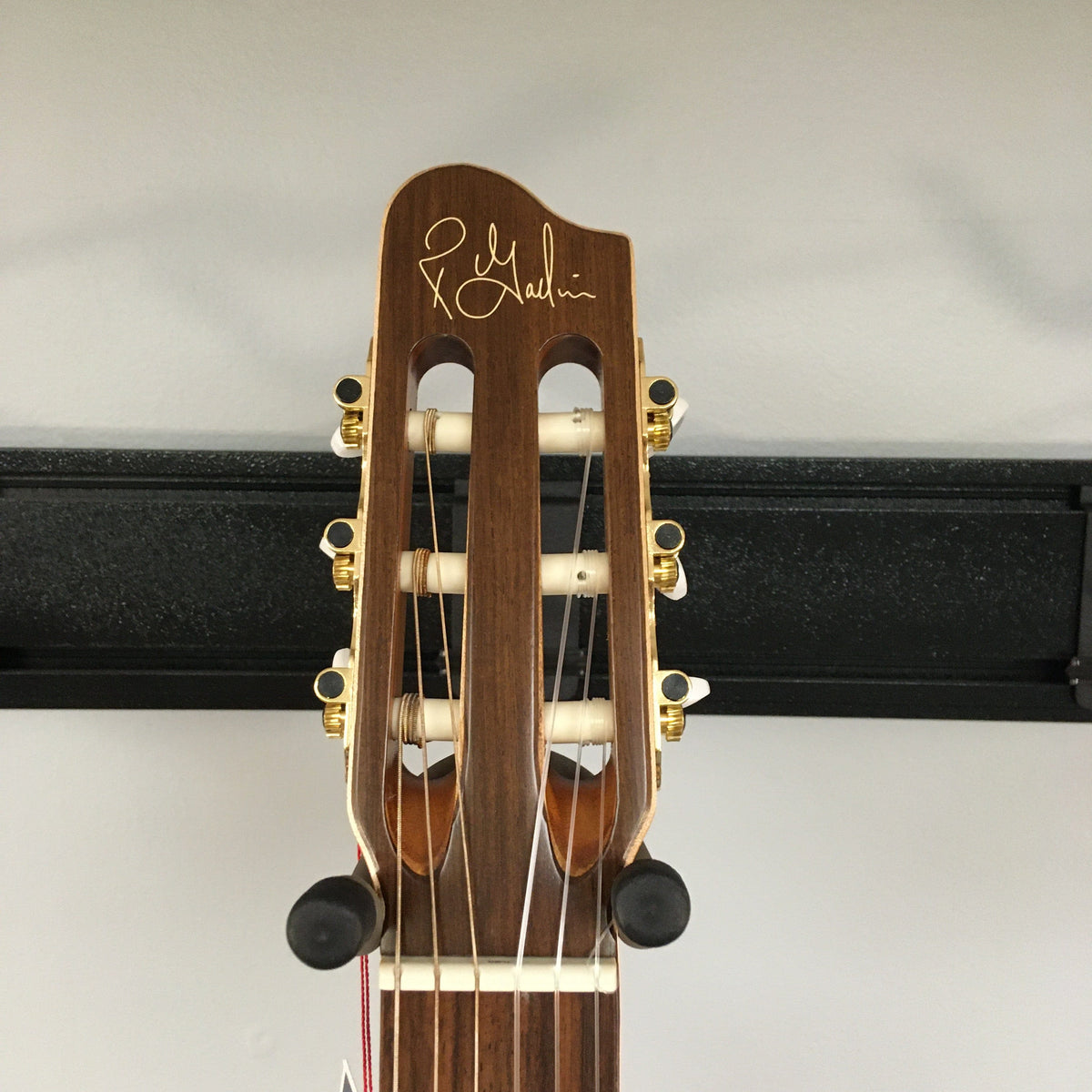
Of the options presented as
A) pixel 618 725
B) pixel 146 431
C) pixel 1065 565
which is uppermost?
pixel 146 431

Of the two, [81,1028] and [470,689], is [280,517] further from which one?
[81,1028]

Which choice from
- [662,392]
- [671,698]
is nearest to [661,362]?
[662,392]

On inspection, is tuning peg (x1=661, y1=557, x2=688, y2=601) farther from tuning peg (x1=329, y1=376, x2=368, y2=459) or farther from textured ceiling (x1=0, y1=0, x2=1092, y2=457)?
textured ceiling (x1=0, y1=0, x2=1092, y2=457)

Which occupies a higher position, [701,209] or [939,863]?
[701,209]

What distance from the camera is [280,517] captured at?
82 centimetres

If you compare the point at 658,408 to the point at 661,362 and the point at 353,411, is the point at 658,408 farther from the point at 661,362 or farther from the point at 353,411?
the point at 661,362

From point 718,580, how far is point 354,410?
1.38 ft

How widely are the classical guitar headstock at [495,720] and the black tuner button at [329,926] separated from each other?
41 mm

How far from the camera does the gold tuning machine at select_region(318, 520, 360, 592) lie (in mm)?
505

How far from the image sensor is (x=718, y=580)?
0.83 m

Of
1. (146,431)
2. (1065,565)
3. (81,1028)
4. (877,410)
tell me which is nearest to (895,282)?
(877,410)

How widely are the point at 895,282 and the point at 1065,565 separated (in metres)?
0.31
